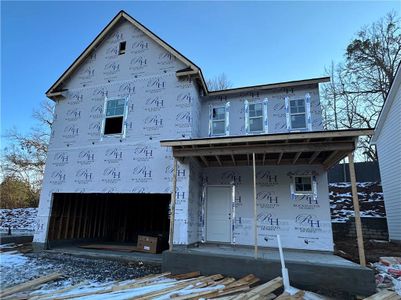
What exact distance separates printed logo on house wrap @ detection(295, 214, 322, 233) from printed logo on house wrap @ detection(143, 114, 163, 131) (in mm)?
5885

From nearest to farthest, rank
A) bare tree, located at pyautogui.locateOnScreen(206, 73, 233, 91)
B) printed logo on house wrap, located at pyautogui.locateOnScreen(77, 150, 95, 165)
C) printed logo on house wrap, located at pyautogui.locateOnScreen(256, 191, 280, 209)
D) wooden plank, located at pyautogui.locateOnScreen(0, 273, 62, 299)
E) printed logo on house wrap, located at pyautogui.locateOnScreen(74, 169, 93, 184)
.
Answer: wooden plank, located at pyautogui.locateOnScreen(0, 273, 62, 299) < printed logo on house wrap, located at pyautogui.locateOnScreen(256, 191, 280, 209) < printed logo on house wrap, located at pyautogui.locateOnScreen(74, 169, 93, 184) < printed logo on house wrap, located at pyautogui.locateOnScreen(77, 150, 95, 165) < bare tree, located at pyautogui.locateOnScreen(206, 73, 233, 91)

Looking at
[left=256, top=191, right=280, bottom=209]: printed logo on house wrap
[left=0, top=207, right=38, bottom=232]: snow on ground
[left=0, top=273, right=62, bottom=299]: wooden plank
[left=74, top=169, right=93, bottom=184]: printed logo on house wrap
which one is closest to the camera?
[left=0, top=273, right=62, bottom=299]: wooden plank

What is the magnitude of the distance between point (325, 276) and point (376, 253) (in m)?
4.90

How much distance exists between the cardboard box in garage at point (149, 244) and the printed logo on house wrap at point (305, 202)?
527 cm

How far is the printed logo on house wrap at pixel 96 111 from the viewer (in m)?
9.96

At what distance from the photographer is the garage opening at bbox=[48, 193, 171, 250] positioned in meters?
10.4

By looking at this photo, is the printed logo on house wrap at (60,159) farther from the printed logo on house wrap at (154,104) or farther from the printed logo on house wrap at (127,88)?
the printed logo on house wrap at (154,104)

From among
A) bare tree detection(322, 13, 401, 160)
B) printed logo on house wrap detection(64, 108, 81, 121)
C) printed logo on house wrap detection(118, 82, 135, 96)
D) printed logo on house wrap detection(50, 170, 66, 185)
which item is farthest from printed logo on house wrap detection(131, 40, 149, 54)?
bare tree detection(322, 13, 401, 160)

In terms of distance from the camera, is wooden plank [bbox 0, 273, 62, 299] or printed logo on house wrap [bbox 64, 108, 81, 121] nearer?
wooden plank [bbox 0, 273, 62, 299]

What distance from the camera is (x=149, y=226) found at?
43.3 feet

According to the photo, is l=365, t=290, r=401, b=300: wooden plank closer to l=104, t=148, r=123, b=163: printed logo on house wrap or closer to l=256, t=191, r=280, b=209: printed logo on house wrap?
l=256, t=191, r=280, b=209: printed logo on house wrap

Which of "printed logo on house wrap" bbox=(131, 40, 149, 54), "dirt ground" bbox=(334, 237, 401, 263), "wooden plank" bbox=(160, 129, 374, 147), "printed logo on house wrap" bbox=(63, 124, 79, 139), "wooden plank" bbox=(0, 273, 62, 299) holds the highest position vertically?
"printed logo on house wrap" bbox=(131, 40, 149, 54)

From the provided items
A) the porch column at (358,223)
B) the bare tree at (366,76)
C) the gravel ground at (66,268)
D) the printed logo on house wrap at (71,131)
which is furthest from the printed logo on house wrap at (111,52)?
the bare tree at (366,76)

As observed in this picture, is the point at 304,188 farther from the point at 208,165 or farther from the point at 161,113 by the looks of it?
the point at 161,113
